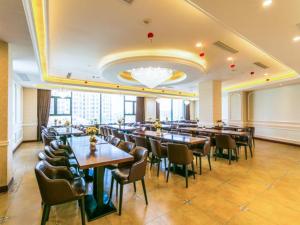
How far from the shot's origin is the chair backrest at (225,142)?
462 cm

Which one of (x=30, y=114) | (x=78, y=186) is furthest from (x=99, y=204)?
(x=30, y=114)

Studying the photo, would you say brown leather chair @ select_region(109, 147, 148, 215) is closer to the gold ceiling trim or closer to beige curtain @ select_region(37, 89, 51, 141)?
the gold ceiling trim

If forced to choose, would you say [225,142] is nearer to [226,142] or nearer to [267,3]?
[226,142]

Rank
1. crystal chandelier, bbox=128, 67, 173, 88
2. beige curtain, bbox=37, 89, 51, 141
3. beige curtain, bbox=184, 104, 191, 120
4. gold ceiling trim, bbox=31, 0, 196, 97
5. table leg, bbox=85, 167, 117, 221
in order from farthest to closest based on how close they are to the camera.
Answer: beige curtain, bbox=184, 104, 191, 120, beige curtain, bbox=37, 89, 51, 141, crystal chandelier, bbox=128, 67, 173, 88, gold ceiling trim, bbox=31, 0, 196, 97, table leg, bbox=85, 167, 117, 221

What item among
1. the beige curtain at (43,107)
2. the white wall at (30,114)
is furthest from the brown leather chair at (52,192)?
the white wall at (30,114)

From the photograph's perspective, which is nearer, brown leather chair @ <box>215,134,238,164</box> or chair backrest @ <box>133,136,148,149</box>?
chair backrest @ <box>133,136,148,149</box>

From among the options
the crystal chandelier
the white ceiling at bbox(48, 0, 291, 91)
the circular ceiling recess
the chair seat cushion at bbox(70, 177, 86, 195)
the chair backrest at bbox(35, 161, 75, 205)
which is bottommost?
the chair seat cushion at bbox(70, 177, 86, 195)

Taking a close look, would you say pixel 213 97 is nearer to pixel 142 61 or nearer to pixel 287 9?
pixel 142 61

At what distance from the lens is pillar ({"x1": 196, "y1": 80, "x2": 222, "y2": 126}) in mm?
7441

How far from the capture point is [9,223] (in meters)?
2.21

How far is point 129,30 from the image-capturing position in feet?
10.4

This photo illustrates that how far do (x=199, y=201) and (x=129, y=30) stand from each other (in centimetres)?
333

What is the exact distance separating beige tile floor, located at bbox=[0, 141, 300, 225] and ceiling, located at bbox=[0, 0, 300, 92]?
275 cm

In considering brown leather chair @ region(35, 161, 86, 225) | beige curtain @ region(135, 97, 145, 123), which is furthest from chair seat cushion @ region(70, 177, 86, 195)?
beige curtain @ region(135, 97, 145, 123)
